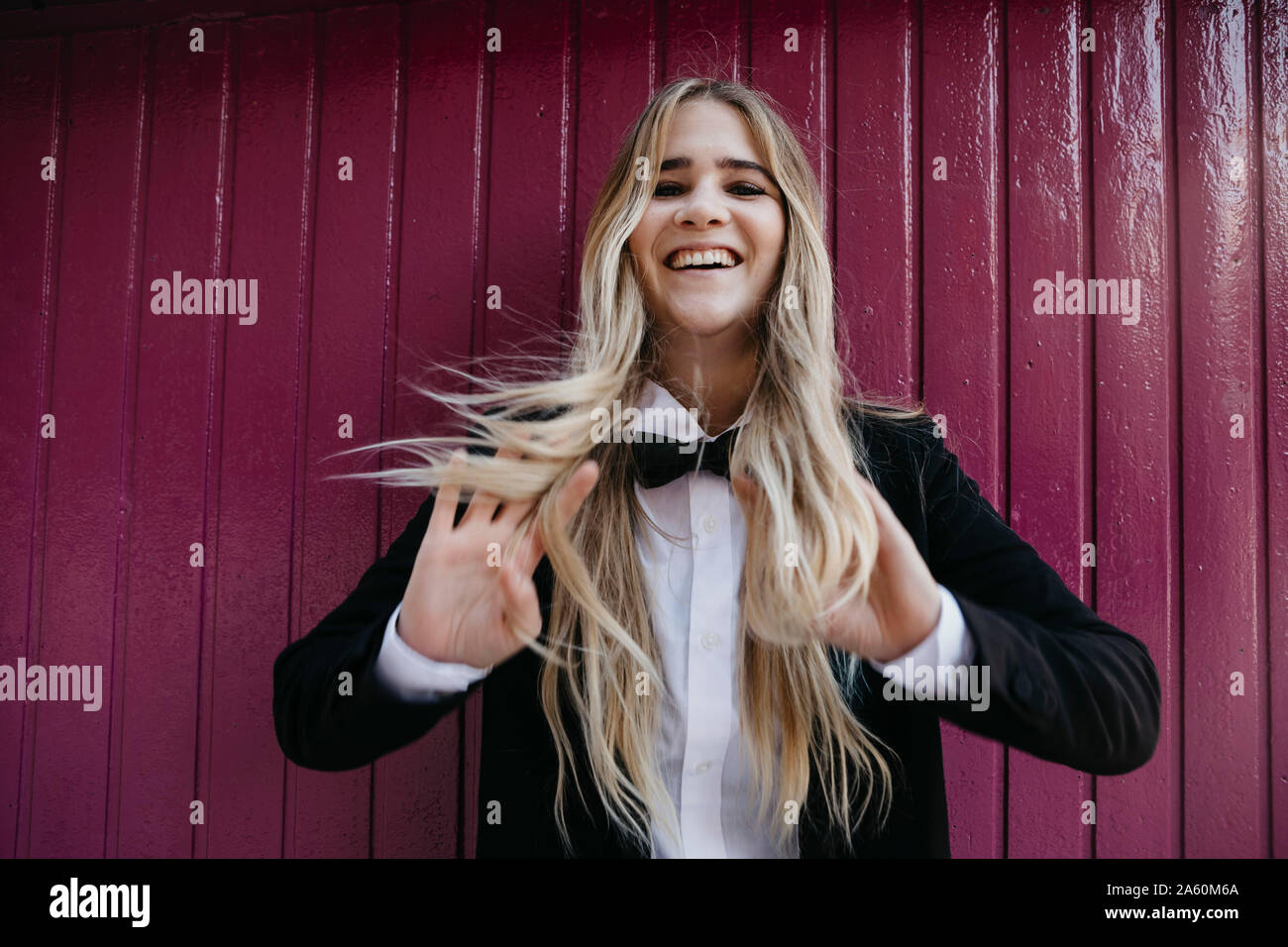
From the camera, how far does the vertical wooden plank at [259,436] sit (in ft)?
5.28

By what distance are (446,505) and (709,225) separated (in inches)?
27.0

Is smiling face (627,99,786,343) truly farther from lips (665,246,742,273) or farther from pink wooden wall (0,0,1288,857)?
pink wooden wall (0,0,1288,857)

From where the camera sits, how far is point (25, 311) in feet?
5.71

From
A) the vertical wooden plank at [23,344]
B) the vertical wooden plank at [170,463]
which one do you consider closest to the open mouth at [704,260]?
the vertical wooden plank at [170,463]

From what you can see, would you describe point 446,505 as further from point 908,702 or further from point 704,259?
point 908,702

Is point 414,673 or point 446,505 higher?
point 446,505

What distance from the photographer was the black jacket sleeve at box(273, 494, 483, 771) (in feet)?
3.36

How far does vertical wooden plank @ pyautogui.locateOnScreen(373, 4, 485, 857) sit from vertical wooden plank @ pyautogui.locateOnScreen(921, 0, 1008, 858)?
1.03 metres

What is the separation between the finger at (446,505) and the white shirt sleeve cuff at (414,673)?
0.58 ft

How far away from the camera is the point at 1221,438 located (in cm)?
148

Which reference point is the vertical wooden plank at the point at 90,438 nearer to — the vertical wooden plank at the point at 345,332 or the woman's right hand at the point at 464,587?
the vertical wooden plank at the point at 345,332

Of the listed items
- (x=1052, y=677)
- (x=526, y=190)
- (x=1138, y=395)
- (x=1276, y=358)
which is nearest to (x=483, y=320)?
(x=526, y=190)

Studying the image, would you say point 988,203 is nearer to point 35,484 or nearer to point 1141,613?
point 1141,613

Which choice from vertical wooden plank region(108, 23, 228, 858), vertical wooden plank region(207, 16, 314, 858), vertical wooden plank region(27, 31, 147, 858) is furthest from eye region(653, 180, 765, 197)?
vertical wooden plank region(27, 31, 147, 858)
